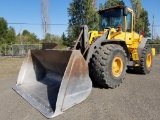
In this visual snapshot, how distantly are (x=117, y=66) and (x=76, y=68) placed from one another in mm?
2087

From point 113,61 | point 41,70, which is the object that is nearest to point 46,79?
point 41,70

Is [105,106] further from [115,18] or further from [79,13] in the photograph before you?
[79,13]

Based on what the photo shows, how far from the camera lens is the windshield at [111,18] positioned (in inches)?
295

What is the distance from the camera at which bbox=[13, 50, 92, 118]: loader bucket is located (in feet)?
14.4

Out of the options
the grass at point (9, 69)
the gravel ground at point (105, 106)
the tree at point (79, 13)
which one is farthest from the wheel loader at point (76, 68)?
the tree at point (79, 13)

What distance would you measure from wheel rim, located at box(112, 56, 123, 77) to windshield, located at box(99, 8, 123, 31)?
159cm

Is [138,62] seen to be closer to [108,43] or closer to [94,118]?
[108,43]

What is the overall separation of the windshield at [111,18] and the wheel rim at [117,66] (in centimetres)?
159

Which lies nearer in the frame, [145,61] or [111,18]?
[111,18]

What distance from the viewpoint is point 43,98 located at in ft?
16.1

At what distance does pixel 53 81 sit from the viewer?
19.8 ft

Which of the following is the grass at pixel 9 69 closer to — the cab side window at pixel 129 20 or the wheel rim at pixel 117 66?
the wheel rim at pixel 117 66

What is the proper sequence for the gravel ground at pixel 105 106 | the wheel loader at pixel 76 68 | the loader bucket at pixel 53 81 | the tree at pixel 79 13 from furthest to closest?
the tree at pixel 79 13, the wheel loader at pixel 76 68, the loader bucket at pixel 53 81, the gravel ground at pixel 105 106

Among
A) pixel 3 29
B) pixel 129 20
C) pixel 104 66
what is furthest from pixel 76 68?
pixel 3 29
